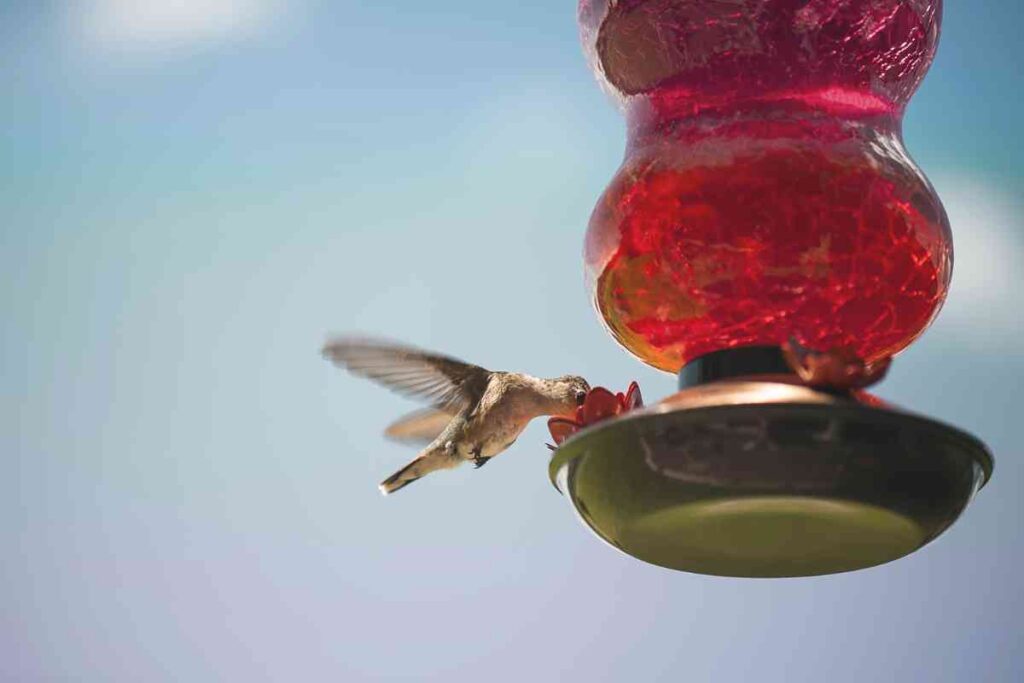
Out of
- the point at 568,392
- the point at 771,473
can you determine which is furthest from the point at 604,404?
the point at 568,392

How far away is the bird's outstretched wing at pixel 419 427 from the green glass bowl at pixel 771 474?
1.64 m

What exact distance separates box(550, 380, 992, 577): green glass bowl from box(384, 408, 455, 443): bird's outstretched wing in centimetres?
164

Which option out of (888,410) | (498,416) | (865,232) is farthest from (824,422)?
(498,416)

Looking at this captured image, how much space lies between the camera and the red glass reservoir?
2.35 meters

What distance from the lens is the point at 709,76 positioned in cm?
253

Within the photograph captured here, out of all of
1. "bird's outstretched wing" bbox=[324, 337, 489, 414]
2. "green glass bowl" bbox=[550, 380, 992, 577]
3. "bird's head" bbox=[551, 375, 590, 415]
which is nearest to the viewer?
"green glass bowl" bbox=[550, 380, 992, 577]

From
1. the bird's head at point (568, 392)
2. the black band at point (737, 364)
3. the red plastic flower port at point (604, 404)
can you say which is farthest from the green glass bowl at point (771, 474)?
the bird's head at point (568, 392)

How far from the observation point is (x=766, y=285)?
7.73 feet

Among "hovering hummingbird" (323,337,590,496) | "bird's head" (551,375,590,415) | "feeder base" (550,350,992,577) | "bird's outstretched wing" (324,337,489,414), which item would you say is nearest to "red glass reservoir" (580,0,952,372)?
"feeder base" (550,350,992,577)

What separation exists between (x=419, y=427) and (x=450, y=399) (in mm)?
196

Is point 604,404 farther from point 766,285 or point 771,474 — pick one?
point 771,474

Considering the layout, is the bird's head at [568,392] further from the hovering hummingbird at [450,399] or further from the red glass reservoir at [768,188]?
the red glass reservoir at [768,188]

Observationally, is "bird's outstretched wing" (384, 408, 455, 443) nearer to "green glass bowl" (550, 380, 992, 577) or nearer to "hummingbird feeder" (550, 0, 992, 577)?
"hummingbird feeder" (550, 0, 992, 577)

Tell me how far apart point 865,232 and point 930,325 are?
0.98 ft
